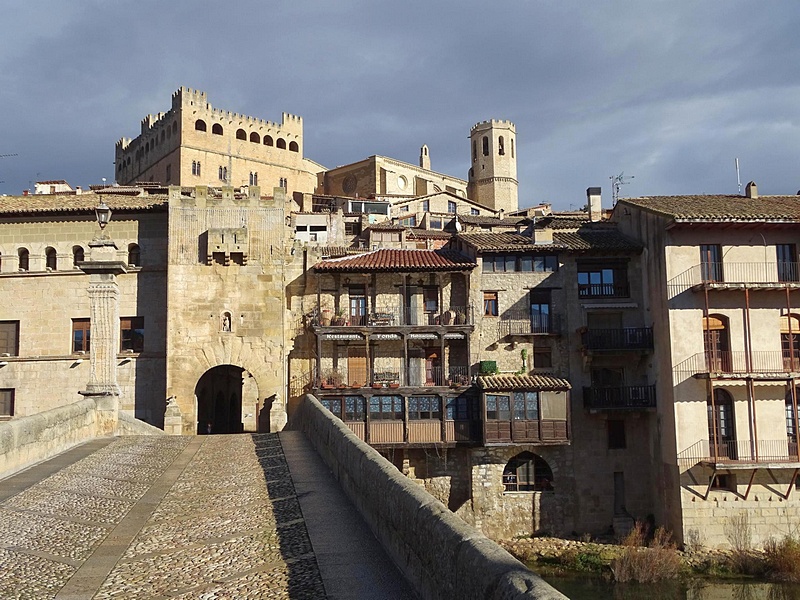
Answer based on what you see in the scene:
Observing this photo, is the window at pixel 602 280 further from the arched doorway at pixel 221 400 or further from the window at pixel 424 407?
the arched doorway at pixel 221 400

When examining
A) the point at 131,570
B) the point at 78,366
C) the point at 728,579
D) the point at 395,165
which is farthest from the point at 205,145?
the point at 131,570

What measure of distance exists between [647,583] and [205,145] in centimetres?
6239

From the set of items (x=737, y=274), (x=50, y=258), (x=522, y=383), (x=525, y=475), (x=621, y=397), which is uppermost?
(x=50, y=258)

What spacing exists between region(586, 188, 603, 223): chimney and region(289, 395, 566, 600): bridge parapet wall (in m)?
36.2

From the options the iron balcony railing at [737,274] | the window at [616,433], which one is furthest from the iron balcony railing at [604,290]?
the window at [616,433]

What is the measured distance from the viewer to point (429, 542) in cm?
740

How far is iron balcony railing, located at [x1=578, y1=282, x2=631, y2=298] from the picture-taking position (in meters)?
37.1

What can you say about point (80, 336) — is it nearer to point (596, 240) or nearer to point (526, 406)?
point (526, 406)

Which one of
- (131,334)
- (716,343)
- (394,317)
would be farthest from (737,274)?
(131,334)

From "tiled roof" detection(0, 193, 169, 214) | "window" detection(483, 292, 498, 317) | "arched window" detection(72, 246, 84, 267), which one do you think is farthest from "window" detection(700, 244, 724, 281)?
"arched window" detection(72, 246, 84, 267)

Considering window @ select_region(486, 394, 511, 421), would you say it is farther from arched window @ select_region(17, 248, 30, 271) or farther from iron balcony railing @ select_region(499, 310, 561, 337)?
arched window @ select_region(17, 248, 30, 271)

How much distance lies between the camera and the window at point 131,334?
118 feet

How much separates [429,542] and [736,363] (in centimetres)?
2931

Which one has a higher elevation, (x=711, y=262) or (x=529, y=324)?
(x=711, y=262)
